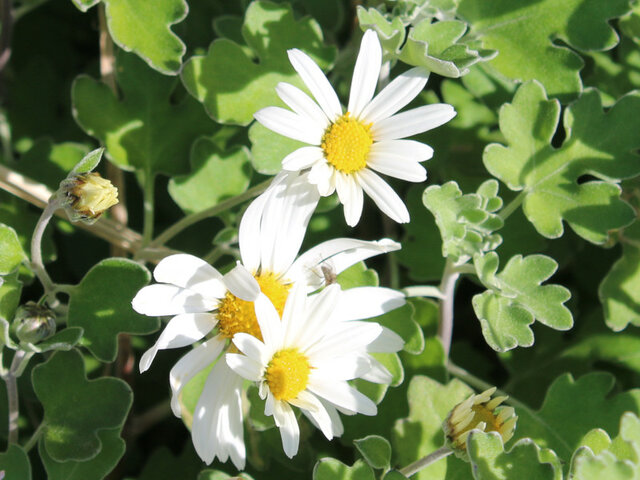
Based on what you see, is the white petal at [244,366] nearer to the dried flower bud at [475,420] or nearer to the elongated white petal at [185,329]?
the elongated white petal at [185,329]

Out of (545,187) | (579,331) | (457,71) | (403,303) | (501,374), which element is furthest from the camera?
(501,374)

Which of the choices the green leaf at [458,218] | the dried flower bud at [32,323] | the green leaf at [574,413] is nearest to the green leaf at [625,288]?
the green leaf at [574,413]

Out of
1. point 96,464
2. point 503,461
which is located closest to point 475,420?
point 503,461

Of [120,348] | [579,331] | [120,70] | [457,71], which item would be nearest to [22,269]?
[120,348]

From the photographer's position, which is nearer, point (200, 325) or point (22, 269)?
point (200, 325)

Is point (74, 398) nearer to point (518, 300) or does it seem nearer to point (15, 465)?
point (15, 465)

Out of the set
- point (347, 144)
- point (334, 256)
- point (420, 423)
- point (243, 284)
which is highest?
point (347, 144)

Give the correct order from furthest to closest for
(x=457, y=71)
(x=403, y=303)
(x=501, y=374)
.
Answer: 1. (x=501, y=374)
2. (x=403, y=303)
3. (x=457, y=71)

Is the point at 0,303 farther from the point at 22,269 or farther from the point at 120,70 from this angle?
the point at 120,70
